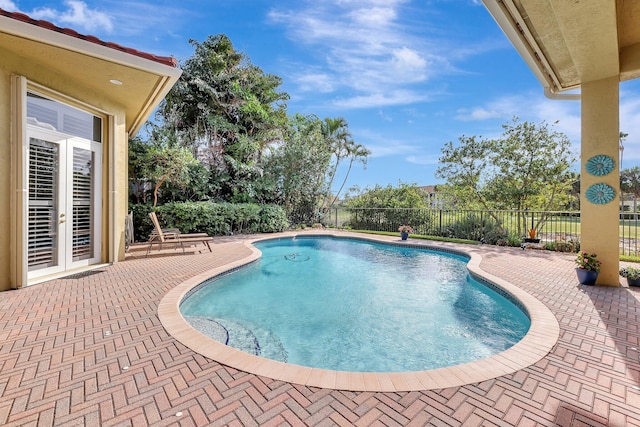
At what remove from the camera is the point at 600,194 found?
544 centimetres

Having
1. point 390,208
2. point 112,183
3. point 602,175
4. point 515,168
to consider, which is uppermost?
point 515,168

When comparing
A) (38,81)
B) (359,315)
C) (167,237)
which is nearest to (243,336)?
(359,315)

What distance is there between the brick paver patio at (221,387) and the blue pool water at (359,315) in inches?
37.7

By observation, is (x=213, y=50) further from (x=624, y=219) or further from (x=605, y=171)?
(x=624, y=219)

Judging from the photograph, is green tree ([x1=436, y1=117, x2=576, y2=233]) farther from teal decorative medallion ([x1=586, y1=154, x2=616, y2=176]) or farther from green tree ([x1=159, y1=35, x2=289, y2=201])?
green tree ([x1=159, y1=35, x2=289, y2=201])

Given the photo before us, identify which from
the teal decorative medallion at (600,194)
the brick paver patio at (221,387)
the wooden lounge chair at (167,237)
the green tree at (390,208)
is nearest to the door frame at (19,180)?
the brick paver patio at (221,387)

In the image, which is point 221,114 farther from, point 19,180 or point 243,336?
point 243,336

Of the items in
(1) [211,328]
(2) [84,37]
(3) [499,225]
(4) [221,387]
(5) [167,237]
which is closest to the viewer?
(4) [221,387]

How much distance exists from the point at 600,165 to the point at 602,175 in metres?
0.20

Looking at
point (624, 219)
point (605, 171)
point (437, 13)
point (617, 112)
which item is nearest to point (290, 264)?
point (605, 171)

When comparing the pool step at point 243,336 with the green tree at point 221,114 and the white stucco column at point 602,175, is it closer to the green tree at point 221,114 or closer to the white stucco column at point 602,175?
the white stucco column at point 602,175

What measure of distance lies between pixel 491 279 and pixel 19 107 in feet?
30.1

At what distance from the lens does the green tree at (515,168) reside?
11375 millimetres

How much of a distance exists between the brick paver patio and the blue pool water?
3.14 feet
